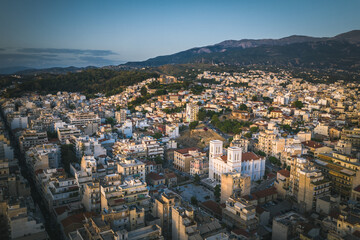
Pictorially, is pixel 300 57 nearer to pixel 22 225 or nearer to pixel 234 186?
pixel 234 186

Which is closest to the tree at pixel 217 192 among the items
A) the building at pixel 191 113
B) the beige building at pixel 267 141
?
the beige building at pixel 267 141

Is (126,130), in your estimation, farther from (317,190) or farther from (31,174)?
(317,190)

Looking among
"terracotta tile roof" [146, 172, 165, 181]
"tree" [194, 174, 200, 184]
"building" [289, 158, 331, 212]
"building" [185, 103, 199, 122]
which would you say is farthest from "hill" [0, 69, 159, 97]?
"building" [289, 158, 331, 212]

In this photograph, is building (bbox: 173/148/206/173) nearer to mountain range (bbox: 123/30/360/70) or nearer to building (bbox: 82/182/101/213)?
building (bbox: 82/182/101/213)

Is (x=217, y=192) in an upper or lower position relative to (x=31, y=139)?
lower

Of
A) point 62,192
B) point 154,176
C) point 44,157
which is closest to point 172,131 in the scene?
point 154,176
